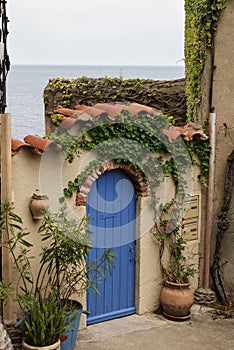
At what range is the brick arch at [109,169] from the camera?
7.26 metres

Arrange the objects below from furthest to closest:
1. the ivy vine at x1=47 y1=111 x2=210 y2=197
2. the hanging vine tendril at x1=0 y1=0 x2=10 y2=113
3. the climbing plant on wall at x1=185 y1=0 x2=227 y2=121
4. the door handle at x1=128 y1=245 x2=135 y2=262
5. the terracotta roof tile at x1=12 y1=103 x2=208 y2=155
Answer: the climbing plant on wall at x1=185 y1=0 x2=227 y2=121, the door handle at x1=128 y1=245 x2=135 y2=262, the ivy vine at x1=47 y1=111 x2=210 y2=197, the terracotta roof tile at x1=12 y1=103 x2=208 y2=155, the hanging vine tendril at x1=0 y1=0 x2=10 y2=113

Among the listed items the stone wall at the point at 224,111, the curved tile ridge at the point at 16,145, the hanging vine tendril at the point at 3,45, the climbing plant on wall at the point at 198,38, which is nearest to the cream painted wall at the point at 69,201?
the curved tile ridge at the point at 16,145

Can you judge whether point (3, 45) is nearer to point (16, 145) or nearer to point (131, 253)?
point (16, 145)

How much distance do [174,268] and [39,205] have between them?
8.72 feet

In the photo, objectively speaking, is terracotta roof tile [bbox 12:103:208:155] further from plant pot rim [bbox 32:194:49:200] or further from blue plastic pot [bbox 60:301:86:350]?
blue plastic pot [bbox 60:301:86:350]

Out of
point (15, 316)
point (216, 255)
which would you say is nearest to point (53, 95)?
point (216, 255)

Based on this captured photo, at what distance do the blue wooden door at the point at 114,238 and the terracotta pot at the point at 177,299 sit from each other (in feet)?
1.75

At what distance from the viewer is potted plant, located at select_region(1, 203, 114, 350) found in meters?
6.31

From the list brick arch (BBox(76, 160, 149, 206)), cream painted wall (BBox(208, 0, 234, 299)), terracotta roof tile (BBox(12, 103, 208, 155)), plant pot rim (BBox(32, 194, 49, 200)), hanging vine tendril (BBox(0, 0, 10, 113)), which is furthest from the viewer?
cream painted wall (BBox(208, 0, 234, 299))

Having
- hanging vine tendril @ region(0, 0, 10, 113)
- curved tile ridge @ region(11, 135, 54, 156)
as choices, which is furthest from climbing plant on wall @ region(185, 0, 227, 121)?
hanging vine tendril @ region(0, 0, 10, 113)

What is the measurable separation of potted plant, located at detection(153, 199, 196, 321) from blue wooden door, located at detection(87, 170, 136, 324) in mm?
492

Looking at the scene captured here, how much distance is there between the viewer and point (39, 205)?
6.60m

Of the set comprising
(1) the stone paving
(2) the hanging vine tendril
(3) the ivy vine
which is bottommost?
(1) the stone paving

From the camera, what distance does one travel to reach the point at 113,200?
771 cm
